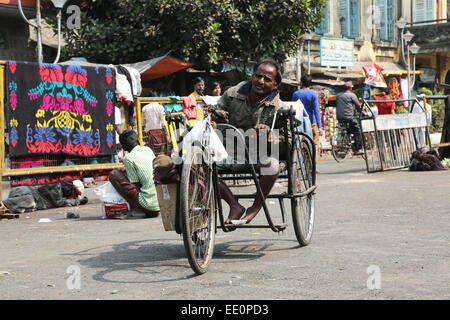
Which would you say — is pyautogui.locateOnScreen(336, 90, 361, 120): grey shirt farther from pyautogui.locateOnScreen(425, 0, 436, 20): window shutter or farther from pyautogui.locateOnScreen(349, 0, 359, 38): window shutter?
pyautogui.locateOnScreen(425, 0, 436, 20): window shutter

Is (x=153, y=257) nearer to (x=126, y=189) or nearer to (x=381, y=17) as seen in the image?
(x=126, y=189)

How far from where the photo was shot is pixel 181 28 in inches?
688

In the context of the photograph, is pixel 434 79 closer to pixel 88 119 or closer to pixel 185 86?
pixel 185 86

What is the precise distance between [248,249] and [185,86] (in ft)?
47.2

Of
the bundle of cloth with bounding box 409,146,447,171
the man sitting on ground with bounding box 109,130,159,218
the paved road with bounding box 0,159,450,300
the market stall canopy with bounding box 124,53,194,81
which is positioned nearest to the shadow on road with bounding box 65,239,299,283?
the paved road with bounding box 0,159,450,300

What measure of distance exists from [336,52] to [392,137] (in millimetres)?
13235

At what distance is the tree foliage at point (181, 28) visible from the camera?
17125 mm

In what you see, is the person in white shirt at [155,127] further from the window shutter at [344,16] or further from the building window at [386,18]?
the building window at [386,18]

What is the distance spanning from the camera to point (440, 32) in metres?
33.9

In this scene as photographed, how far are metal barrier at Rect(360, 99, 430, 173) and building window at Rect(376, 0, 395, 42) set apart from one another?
59.0ft

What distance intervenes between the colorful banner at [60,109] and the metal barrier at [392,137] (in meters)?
5.77

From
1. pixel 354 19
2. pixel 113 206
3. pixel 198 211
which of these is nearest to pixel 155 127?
pixel 113 206

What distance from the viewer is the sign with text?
2686 cm

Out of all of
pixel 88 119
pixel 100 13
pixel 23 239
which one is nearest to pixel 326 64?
pixel 100 13
